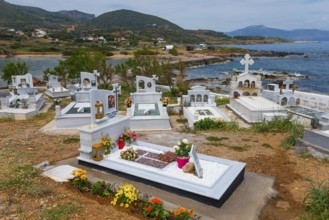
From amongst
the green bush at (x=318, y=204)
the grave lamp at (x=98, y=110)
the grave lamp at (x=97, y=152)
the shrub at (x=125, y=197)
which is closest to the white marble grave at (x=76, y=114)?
the grave lamp at (x=98, y=110)

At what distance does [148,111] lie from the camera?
57.0ft

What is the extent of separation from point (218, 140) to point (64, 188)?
23.5 feet

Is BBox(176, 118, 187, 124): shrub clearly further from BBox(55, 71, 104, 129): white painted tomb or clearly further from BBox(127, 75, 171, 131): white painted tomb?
BBox(55, 71, 104, 129): white painted tomb

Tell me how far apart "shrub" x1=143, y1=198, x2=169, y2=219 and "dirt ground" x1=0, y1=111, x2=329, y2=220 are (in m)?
0.30

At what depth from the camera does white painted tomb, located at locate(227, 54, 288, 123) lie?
1705cm

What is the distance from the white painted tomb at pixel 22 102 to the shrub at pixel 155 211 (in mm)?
14824

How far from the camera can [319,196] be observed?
6.81 m

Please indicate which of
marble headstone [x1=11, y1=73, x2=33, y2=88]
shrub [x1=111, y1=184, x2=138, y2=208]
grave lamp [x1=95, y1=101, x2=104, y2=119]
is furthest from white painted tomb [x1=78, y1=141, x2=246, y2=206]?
marble headstone [x1=11, y1=73, x2=33, y2=88]

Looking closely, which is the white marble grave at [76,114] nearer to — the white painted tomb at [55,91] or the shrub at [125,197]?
the white painted tomb at [55,91]

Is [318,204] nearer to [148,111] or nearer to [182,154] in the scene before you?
[182,154]

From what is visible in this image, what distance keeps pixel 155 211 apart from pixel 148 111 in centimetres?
1125

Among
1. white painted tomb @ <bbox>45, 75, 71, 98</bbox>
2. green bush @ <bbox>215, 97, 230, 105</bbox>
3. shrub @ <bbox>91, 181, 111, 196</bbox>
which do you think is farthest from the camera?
white painted tomb @ <bbox>45, 75, 71, 98</bbox>

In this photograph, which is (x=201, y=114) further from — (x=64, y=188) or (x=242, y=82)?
(x=64, y=188)

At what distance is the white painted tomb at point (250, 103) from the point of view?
55.9ft
